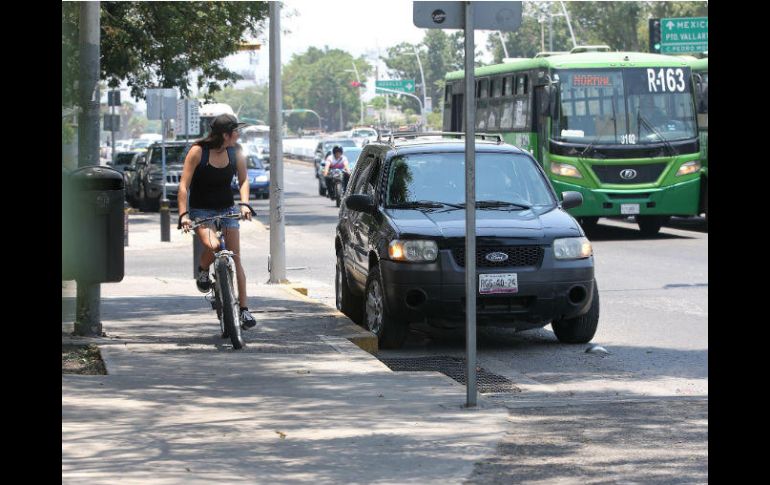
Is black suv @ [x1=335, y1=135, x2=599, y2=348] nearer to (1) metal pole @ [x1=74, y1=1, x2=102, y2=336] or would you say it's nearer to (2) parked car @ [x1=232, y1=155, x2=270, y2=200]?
(1) metal pole @ [x1=74, y1=1, x2=102, y2=336]

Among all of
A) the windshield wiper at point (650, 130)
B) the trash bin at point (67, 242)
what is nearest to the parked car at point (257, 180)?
the windshield wiper at point (650, 130)

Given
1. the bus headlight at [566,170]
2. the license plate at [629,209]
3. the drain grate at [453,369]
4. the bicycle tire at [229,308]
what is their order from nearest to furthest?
the drain grate at [453,369]
the bicycle tire at [229,308]
the license plate at [629,209]
the bus headlight at [566,170]

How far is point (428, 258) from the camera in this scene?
1182cm

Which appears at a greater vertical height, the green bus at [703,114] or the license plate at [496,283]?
the green bus at [703,114]

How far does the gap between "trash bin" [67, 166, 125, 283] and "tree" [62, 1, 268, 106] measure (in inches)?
758

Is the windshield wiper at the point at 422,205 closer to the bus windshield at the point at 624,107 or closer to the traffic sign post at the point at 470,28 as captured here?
the traffic sign post at the point at 470,28

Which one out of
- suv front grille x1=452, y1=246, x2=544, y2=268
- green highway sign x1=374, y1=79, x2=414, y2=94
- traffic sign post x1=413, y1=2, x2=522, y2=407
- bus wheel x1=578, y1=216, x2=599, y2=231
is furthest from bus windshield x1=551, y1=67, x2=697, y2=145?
green highway sign x1=374, y1=79, x2=414, y2=94

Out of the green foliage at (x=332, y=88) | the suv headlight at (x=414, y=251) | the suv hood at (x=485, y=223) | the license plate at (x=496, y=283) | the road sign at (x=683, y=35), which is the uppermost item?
the green foliage at (x=332, y=88)

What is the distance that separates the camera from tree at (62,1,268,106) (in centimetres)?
3241

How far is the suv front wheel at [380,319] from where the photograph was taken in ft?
39.7

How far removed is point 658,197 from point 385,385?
17.1 metres

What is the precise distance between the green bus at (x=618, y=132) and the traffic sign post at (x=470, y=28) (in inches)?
666
